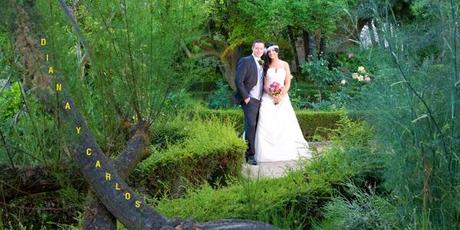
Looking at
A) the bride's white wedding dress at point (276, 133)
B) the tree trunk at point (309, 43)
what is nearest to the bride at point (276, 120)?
the bride's white wedding dress at point (276, 133)

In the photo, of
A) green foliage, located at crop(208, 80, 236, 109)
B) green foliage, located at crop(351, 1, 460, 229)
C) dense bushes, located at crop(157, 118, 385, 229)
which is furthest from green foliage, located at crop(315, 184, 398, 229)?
green foliage, located at crop(208, 80, 236, 109)

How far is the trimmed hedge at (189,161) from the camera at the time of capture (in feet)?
20.4

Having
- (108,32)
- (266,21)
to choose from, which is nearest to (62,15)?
(108,32)

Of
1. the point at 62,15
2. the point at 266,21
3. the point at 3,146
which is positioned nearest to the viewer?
the point at 62,15

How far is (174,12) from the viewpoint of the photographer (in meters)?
3.79

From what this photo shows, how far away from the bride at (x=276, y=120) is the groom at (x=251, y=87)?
16 cm

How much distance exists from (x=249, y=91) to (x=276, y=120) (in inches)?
29.5

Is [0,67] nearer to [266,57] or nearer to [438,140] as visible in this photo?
[438,140]

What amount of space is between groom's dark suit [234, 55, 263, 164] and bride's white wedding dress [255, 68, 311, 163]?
0.21 meters

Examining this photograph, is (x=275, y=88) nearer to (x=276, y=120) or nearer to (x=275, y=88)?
(x=275, y=88)

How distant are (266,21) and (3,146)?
43.0ft

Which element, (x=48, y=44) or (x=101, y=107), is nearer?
(x=48, y=44)

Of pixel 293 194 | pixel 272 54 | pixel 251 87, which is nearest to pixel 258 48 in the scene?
pixel 272 54

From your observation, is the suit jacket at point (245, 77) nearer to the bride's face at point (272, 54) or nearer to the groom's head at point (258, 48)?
the groom's head at point (258, 48)
